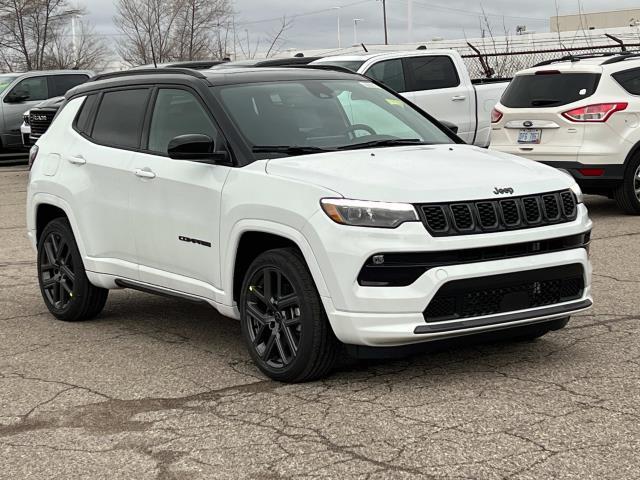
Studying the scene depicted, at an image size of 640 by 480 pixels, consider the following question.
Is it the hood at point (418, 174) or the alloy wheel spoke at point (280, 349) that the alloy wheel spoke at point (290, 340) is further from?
the hood at point (418, 174)

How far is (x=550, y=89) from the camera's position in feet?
41.8

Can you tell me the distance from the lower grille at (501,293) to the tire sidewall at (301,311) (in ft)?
1.94

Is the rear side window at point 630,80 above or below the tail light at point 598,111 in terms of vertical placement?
above

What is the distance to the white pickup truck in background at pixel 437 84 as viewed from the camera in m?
16.1

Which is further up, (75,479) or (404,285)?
(404,285)

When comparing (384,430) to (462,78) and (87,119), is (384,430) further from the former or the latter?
(462,78)

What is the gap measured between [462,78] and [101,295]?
10.2m

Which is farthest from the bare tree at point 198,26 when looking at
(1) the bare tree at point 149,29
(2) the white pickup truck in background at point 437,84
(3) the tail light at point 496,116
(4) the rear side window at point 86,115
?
(4) the rear side window at point 86,115

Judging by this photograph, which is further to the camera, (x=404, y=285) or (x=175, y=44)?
(x=175, y=44)

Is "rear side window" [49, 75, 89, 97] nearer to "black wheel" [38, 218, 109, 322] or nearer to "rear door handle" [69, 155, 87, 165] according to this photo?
"black wheel" [38, 218, 109, 322]

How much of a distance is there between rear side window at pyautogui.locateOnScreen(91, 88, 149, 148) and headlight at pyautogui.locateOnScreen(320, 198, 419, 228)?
2.14 m

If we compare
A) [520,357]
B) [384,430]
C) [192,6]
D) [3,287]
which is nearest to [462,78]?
[3,287]

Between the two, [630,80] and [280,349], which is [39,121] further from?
[280,349]

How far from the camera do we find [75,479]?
4.66 m
